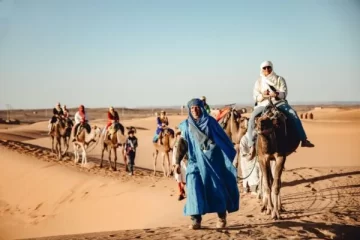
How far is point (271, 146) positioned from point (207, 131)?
193 cm

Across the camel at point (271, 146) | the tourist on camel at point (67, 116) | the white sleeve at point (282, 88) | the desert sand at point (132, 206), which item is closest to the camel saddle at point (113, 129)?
the desert sand at point (132, 206)

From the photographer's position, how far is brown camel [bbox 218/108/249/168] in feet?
38.6

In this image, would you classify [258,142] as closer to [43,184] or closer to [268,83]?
[268,83]

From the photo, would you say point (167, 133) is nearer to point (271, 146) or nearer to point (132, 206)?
point (132, 206)

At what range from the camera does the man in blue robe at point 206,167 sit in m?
6.28

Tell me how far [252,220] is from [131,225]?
3.11m

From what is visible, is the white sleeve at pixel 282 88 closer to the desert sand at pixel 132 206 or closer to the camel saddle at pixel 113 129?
the desert sand at pixel 132 206

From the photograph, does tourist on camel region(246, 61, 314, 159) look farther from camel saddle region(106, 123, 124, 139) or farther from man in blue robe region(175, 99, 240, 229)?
camel saddle region(106, 123, 124, 139)

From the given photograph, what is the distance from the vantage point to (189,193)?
6289 millimetres

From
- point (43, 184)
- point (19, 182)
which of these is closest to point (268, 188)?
point (43, 184)

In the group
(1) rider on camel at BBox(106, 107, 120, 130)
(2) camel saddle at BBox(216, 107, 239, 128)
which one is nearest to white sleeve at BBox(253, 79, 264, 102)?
(2) camel saddle at BBox(216, 107, 239, 128)

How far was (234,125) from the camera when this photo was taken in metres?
12.0

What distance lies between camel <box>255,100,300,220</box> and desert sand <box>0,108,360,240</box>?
518 millimetres

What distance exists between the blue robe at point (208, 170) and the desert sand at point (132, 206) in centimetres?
48
